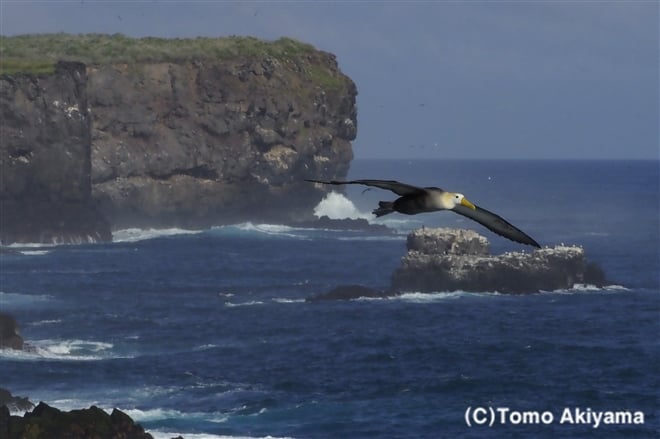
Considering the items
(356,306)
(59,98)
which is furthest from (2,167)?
(356,306)

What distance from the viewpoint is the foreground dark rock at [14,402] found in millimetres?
74000

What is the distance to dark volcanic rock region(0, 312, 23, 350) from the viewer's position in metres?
97.1

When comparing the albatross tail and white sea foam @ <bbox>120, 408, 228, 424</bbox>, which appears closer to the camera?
the albatross tail

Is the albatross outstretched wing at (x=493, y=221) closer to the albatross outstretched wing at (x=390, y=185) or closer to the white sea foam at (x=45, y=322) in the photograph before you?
the albatross outstretched wing at (x=390, y=185)

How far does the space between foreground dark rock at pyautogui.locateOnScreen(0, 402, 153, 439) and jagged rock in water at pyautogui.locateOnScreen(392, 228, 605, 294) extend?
5713cm

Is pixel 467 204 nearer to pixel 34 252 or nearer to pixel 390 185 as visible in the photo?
pixel 390 185

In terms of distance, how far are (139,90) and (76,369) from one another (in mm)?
111151

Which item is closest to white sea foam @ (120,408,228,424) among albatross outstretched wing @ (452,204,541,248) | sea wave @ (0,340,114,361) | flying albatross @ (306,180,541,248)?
sea wave @ (0,340,114,361)

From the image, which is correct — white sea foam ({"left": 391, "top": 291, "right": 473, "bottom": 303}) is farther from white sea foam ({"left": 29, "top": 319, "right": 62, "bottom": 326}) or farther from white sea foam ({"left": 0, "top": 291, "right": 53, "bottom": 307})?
white sea foam ({"left": 0, "top": 291, "right": 53, "bottom": 307})

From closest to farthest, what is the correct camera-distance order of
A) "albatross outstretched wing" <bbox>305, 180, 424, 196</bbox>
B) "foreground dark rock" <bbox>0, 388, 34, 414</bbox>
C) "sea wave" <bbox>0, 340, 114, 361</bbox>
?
"albatross outstretched wing" <bbox>305, 180, 424, 196</bbox> < "foreground dark rock" <bbox>0, 388, 34, 414</bbox> < "sea wave" <bbox>0, 340, 114, 361</bbox>

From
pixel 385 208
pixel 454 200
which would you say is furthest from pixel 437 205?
pixel 385 208

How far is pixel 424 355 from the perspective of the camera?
99000 millimetres

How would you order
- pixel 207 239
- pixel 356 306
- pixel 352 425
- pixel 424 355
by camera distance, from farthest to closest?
pixel 207 239
pixel 356 306
pixel 424 355
pixel 352 425

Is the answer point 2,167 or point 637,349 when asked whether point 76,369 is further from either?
point 2,167
